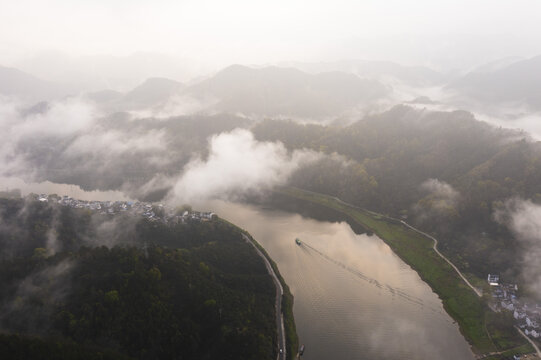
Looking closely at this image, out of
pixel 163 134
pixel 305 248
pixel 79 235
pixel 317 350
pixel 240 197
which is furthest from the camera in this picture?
pixel 163 134

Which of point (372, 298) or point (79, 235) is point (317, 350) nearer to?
point (372, 298)

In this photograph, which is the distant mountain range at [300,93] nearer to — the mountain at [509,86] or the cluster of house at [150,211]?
the mountain at [509,86]

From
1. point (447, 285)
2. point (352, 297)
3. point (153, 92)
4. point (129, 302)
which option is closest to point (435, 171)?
point (447, 285)

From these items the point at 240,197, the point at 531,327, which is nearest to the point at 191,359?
the point at 531,327

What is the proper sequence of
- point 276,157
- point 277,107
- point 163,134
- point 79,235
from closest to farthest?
point 79,235 < point 276,157 < point 163,134 < point 277,107

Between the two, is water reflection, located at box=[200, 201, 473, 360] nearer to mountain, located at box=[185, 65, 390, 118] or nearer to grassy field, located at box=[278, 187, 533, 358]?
grassy field, located at box=[278, 187, 533, 358]

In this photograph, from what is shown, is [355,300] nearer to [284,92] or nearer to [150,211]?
[150,211]
